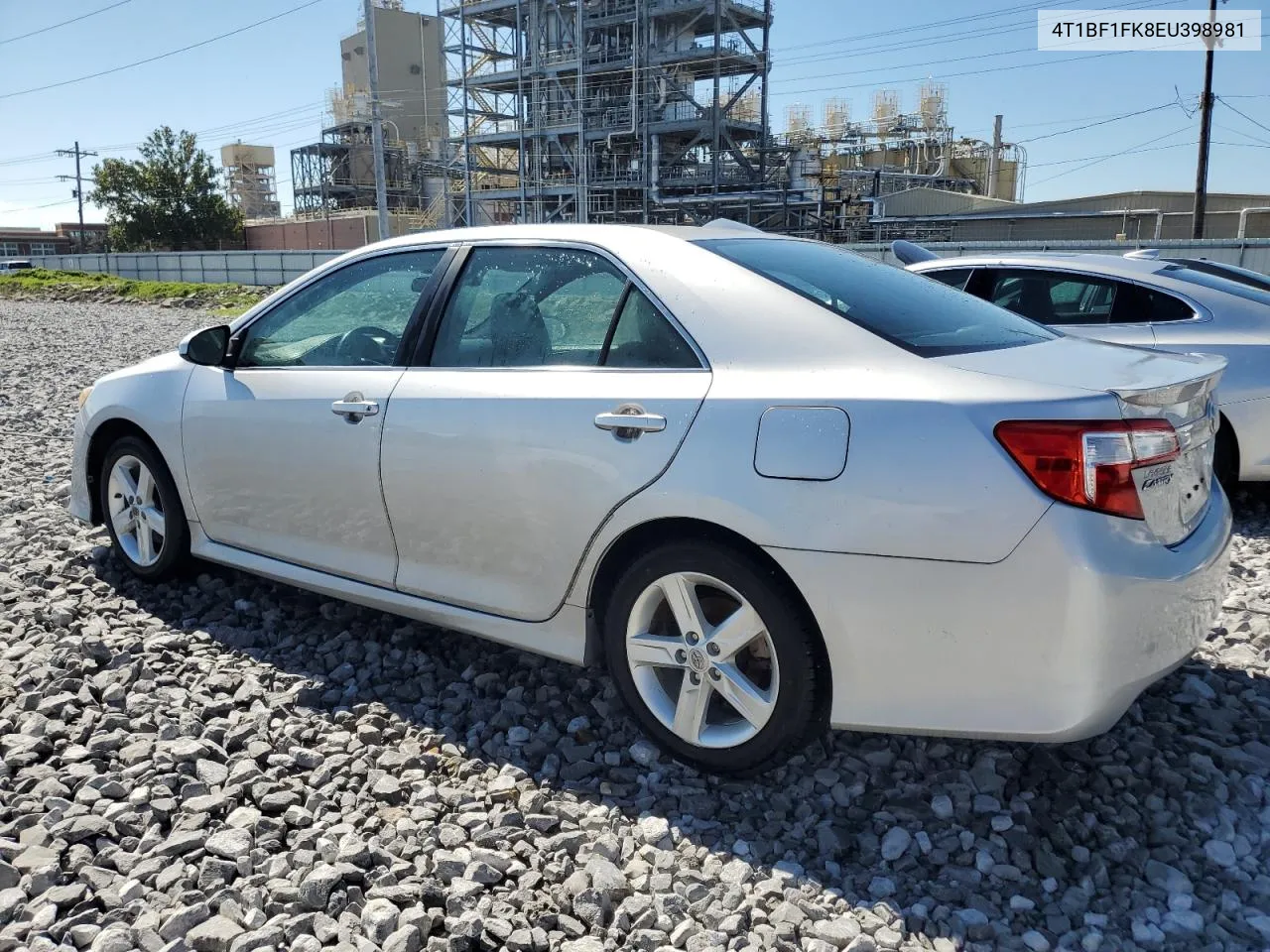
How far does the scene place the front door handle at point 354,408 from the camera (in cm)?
350

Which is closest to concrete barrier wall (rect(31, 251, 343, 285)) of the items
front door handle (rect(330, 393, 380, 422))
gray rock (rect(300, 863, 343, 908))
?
front door handle (rect(330, 393, 380, 422))

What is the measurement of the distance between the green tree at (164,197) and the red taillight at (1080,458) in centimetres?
7516

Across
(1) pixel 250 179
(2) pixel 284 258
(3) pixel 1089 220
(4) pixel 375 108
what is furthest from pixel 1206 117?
→ (1) pixel 250 179

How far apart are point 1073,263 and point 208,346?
4995 millimetres

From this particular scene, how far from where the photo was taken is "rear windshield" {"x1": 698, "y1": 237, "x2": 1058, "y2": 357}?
9.40ft

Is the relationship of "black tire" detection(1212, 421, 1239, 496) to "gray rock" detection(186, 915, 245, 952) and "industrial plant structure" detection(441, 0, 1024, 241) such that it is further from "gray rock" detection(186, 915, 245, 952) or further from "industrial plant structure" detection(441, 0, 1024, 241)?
"industrial plant structure" detection(441, 0, 1024, 241)

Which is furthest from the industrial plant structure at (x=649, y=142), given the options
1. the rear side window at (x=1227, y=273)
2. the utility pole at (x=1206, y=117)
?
the rear side window at (x=1227, y=273)

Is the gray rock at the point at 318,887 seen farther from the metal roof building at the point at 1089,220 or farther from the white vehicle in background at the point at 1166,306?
the metal roof building at the point at 1089,220

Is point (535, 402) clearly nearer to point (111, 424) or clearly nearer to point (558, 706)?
point (558, 706)

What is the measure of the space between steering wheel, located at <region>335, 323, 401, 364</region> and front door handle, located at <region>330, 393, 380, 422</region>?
19 centimetres

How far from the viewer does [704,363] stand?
2850 millimetres

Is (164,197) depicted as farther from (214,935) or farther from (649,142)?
(214,935)

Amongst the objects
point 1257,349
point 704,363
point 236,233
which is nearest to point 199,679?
point 704,363

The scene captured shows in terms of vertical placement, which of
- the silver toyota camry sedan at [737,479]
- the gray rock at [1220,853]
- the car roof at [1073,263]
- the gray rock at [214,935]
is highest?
the car roof at [1073,263]
